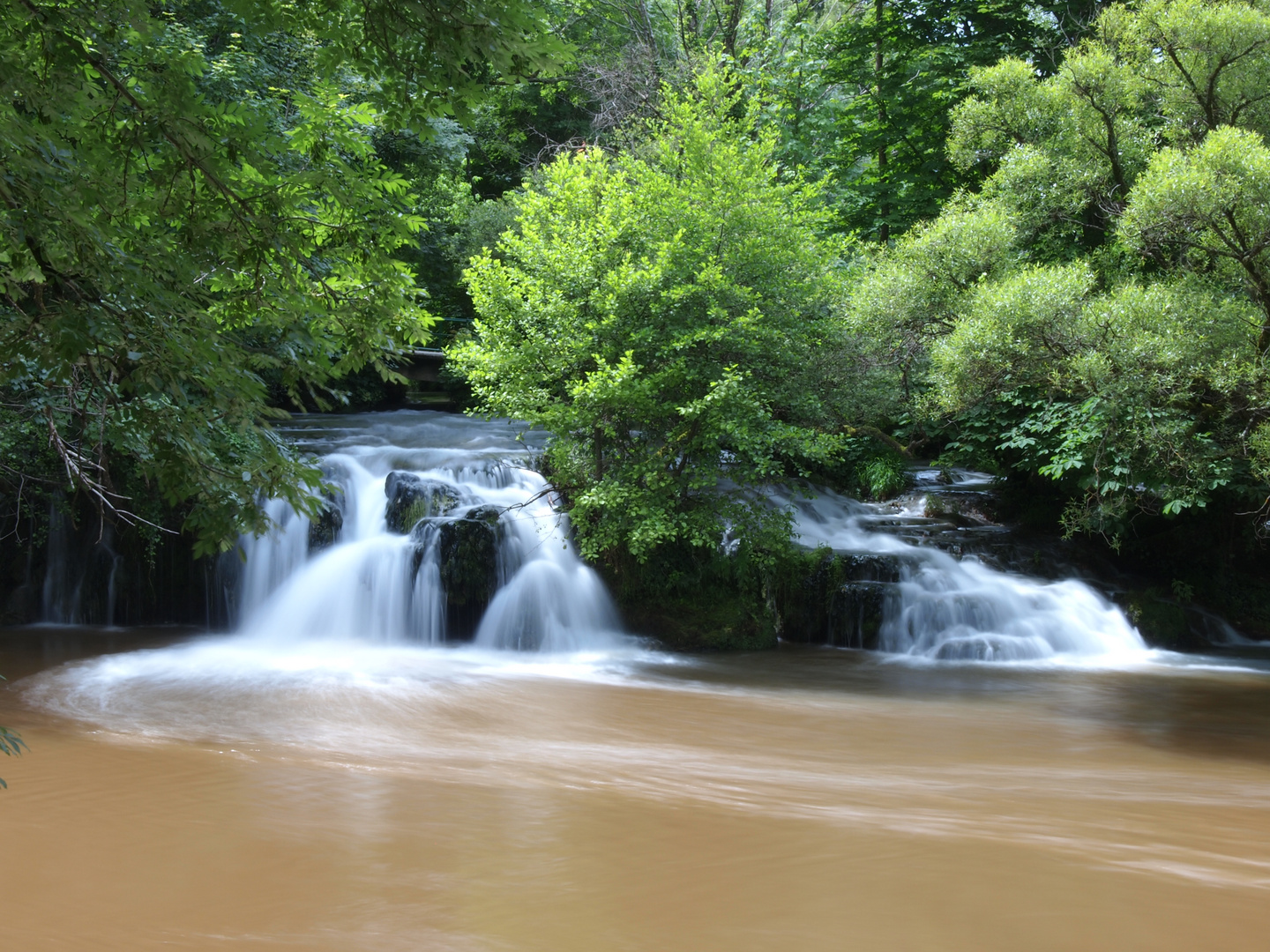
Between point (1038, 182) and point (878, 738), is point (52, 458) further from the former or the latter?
point (1038, 182)

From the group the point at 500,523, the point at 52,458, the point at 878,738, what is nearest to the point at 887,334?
the point at 500,523

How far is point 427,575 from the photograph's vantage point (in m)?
11.2

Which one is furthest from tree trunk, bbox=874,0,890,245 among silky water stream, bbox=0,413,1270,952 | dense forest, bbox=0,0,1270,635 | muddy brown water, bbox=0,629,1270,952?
muddy brown water, bbox=0,629,1270,952

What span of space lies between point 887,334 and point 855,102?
Result: 1023 centimetres

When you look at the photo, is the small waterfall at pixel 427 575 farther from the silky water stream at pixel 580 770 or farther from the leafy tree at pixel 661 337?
the leafy tree at pixel 661 337

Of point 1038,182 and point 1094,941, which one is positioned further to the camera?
point 1038,182

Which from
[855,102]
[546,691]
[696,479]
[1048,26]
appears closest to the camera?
[546,691]

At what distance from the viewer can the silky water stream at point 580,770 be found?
3561mm

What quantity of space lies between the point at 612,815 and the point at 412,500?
787 cm

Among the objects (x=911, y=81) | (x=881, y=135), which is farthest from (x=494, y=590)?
(x=911, y=81)

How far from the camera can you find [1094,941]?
11.1 feet

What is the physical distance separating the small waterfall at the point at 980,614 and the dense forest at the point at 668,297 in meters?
1.12

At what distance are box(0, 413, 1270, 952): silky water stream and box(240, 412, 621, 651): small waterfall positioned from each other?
1.5 inches

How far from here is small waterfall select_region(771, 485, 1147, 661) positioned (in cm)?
1113
